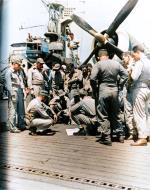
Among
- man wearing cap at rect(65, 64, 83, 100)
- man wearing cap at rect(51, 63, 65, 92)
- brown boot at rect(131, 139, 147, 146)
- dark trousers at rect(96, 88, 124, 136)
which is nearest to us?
brown boot at rect(131, 139, 147, 146)

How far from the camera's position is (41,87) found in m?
6.90

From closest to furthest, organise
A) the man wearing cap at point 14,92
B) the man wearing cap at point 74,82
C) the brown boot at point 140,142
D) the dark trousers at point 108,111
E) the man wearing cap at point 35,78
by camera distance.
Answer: the brown boot at point 140,142, the dark trousers at point 108,111, the man wearing cap at point 14,92, the man wearing cap at point 35,78, the man wearing cap at point 74,82

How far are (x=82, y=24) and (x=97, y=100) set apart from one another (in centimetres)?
229

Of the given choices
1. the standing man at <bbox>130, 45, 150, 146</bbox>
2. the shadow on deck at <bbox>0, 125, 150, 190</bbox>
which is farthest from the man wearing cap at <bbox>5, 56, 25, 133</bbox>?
the standing man at <bbox>130, 45, 150, 146</bbox>

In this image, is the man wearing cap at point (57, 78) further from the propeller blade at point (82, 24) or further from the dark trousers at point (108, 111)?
the dark trousers at point (108, 111)

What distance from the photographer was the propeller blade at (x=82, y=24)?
6.84 m

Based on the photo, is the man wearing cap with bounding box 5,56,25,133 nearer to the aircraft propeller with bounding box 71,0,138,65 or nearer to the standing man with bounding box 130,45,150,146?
the aircraft propeller with bounding box 71,0,138,65

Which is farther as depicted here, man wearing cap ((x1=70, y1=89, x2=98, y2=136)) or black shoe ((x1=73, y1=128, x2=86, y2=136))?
black shoe ((x1=73, y1=128, x2=86, y2=136))

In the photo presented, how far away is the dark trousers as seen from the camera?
5.11 meters

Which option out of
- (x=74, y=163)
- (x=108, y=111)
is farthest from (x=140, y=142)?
(x=74, y=163)

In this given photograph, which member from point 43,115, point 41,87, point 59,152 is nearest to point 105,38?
point 41,87

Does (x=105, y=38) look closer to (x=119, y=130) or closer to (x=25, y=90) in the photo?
(x=25, y=90)

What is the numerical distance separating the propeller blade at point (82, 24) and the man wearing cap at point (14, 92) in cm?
156

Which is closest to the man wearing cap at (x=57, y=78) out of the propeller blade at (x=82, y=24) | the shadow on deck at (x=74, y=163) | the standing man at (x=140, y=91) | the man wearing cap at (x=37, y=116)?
the propeller blade at (x=82, y=24)
